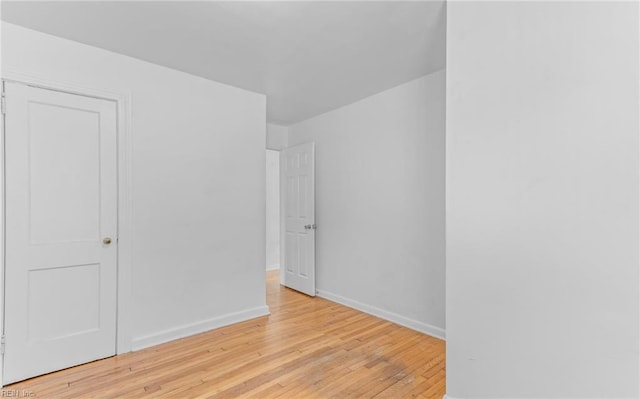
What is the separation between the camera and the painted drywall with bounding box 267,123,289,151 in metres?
4.71

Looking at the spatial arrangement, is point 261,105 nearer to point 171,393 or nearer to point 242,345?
point 242,345

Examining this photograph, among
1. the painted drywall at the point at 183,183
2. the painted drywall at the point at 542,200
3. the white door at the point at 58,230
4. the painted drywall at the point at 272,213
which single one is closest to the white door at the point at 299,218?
the painted drywall at the point at 183,183

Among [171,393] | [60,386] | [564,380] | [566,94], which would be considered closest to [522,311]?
[564,380]

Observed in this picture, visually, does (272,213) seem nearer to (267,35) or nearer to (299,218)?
(299,218)

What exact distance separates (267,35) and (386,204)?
203cm

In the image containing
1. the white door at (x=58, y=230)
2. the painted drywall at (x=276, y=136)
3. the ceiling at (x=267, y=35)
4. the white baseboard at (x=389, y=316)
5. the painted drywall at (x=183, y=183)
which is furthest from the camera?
the painted drywall at (x=276, y=136)

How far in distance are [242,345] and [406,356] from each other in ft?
4.63

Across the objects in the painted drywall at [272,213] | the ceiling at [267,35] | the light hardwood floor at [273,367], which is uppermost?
the ceiling at [267,35]

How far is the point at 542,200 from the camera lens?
4.96ft

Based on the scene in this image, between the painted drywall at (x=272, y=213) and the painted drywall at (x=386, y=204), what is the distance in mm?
2006

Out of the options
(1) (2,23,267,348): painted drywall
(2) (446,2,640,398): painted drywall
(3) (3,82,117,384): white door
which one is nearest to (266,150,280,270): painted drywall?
(1) (2,23,267,348): painted drywall

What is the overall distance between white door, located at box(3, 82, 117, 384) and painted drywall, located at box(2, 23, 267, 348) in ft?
0.61

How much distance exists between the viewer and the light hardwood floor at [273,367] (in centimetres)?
207

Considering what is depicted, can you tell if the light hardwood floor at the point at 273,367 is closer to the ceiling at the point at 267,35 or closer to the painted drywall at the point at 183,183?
the painted drywall at the point at 183,183
